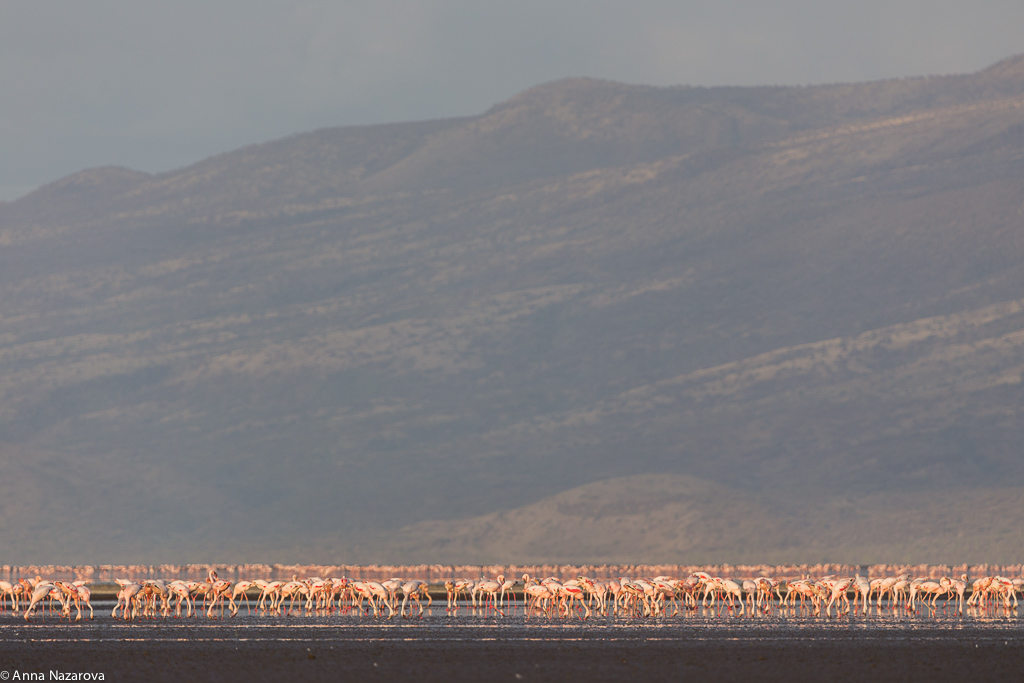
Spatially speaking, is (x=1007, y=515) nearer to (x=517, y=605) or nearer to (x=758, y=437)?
(x=758, y=437)

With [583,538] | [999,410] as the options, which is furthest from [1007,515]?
[583,538]

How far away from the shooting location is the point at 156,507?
615 ft
